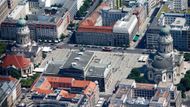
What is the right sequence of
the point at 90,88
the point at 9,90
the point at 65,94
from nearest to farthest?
the point at 65,94 < the point at 90,88 < the point at 9,90

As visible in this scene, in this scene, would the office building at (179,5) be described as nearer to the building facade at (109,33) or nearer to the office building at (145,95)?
the building facade at (109,33)

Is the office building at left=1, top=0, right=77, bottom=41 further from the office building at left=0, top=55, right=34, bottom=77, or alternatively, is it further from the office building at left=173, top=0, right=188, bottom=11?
the office building at left=173, top=0, right=188, bottom=11

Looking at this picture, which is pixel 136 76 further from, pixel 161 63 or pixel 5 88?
pixel 5 88

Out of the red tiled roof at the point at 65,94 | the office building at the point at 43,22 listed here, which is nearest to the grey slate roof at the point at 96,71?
the red tiled roof at the point at 65,94

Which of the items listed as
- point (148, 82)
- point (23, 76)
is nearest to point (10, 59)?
point (23, 76)

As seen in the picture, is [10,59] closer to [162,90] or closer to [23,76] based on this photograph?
[23,76]

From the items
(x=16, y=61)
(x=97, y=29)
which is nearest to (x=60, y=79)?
(x=16, y=61)

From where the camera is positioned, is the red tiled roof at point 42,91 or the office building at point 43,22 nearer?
the red tiled roof at point 42,91
